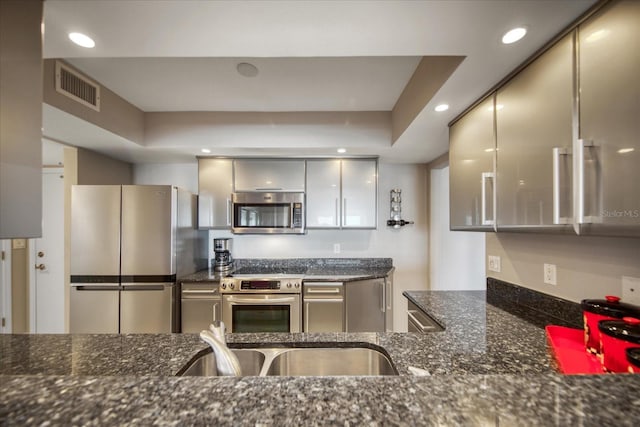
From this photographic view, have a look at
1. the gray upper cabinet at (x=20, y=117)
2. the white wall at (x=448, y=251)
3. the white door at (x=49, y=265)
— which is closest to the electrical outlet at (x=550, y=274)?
the white wall at (x=448, y=251)

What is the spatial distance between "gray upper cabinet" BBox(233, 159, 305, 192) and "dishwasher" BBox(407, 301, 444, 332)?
1691 millimetres

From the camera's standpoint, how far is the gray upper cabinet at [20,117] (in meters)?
0.80

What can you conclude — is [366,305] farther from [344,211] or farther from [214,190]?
[214,190]

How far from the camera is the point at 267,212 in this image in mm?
2988

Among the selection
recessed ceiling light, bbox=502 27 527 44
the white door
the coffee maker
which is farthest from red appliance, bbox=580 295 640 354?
the white door

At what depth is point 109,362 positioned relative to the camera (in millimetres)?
983

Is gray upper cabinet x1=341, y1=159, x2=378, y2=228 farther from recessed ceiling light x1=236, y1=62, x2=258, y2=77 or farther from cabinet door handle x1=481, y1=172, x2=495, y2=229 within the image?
cabinet door handle x1=481, y1=172, x2=495, y2=229

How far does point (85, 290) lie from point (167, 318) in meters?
0.79

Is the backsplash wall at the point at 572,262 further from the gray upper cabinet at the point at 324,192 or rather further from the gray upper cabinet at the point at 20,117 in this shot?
the gray upper cabinet at the point at 20,117

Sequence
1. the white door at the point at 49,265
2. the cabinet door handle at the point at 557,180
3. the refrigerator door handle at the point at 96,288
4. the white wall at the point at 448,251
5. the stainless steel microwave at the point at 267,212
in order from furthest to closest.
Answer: the white door at the point at 49,265
the stainless steel microwave at the point at 267,212
the white wall at the point at 448,251
the refrigerator door handle at the point at 96,288
the cabinet door handle at the point at 557,180

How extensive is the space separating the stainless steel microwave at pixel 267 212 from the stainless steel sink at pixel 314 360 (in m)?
1.81

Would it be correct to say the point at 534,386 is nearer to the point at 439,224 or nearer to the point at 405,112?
the point at 405,112

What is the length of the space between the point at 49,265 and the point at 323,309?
368 cm

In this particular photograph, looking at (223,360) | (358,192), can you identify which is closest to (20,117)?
(223,360)
